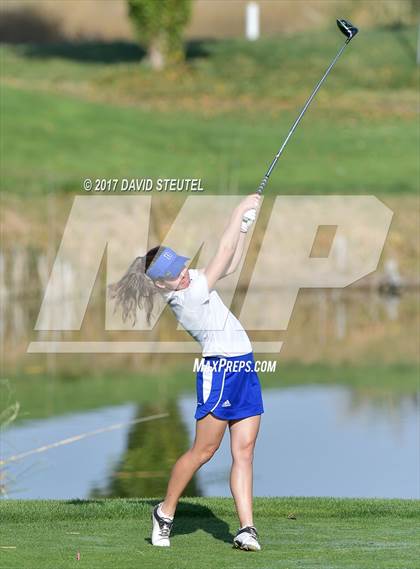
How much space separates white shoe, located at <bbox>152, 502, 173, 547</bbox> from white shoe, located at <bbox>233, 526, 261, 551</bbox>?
1.54 feet

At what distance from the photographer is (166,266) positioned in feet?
33.2

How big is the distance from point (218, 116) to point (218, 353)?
5628 cm

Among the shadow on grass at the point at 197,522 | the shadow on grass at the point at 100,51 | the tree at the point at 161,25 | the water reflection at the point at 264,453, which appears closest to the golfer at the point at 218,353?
the shadow on grass at the point at 197,522

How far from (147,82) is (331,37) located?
12.3 m

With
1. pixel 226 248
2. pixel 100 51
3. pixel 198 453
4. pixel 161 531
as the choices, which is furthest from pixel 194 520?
pixel 100 51

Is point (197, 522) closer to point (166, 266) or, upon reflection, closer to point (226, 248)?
point (166, 266)

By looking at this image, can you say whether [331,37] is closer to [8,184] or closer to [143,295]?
[8,184]

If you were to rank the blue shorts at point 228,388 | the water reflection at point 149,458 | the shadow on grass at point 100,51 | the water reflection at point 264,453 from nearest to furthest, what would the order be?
the blue shorts at point 228,388 < the water reflection at point 149,458 < the water reflection at point 264,453 < the shadow on grass at point 100,51

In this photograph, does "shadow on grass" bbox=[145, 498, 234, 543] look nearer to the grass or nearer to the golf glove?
the golf glove

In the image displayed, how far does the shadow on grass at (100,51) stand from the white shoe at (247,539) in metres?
68.7

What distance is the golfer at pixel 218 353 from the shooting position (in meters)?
10.1

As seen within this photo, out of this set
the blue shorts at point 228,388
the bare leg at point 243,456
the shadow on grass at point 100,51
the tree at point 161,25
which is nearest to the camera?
the blue shorts at point 228,388

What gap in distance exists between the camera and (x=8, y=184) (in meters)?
46.4

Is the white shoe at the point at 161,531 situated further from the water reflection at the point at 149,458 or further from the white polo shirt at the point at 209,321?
the water reflection at the point at 149,458
